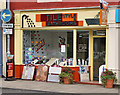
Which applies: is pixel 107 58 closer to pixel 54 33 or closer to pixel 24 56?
pixel 54 33

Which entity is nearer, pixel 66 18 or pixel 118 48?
pixel 118 48

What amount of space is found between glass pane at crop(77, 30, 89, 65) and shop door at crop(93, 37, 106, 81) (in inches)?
15.6

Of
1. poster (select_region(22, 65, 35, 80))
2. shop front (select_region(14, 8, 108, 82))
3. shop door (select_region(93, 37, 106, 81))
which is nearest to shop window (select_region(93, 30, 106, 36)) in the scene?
shop front (select_region(14, 8, 108, 82))

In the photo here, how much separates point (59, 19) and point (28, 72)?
313 cm

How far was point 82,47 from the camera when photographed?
Answer: 11367 mm

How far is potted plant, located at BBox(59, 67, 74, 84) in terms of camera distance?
34.7 feet

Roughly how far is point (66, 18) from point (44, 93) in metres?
4.09

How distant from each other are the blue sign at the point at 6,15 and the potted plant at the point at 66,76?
3.94 meters

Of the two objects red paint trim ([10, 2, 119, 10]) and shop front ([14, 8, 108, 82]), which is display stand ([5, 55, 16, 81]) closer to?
shop front ([14, 8, 108, 82])

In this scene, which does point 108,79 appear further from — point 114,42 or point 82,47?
point 82,47

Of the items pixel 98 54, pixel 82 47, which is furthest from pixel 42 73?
pixel 98 54

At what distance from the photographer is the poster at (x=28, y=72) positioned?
457 inches

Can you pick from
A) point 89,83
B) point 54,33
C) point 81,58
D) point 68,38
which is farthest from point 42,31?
point 89,83

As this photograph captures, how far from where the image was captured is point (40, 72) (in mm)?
11438
